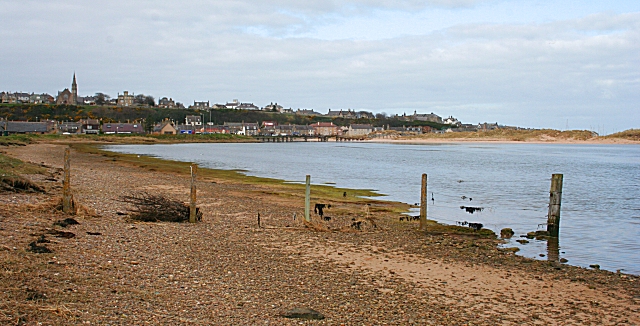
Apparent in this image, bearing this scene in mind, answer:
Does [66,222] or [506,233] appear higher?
[66,222]

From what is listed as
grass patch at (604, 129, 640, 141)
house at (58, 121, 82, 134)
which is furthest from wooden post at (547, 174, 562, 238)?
grass patch at (604, 129, 640, 141)

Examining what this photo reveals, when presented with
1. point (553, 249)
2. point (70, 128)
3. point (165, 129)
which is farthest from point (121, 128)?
point (553, 249)

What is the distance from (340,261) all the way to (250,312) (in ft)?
14.0

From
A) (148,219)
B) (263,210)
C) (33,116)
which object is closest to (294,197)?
(263,210)

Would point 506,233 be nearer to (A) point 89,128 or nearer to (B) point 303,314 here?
(B) point 303,314

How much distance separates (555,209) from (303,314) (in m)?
11.6

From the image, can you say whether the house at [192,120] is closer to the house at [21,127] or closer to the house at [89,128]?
the house at [89,128]

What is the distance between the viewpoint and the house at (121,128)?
147 meters

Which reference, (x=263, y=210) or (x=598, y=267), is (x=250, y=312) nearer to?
(x=598, y=267)

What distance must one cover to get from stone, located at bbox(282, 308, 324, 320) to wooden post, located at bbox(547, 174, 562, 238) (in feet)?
36.4

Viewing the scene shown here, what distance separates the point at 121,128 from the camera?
A: 489 ft

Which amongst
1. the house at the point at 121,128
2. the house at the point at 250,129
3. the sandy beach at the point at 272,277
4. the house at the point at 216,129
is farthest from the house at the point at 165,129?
the sandy beach at the point at 272,277

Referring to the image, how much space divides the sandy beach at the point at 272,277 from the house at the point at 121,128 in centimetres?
14052

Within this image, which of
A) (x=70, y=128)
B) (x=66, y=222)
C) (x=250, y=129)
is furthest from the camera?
(x=250, y=129)
